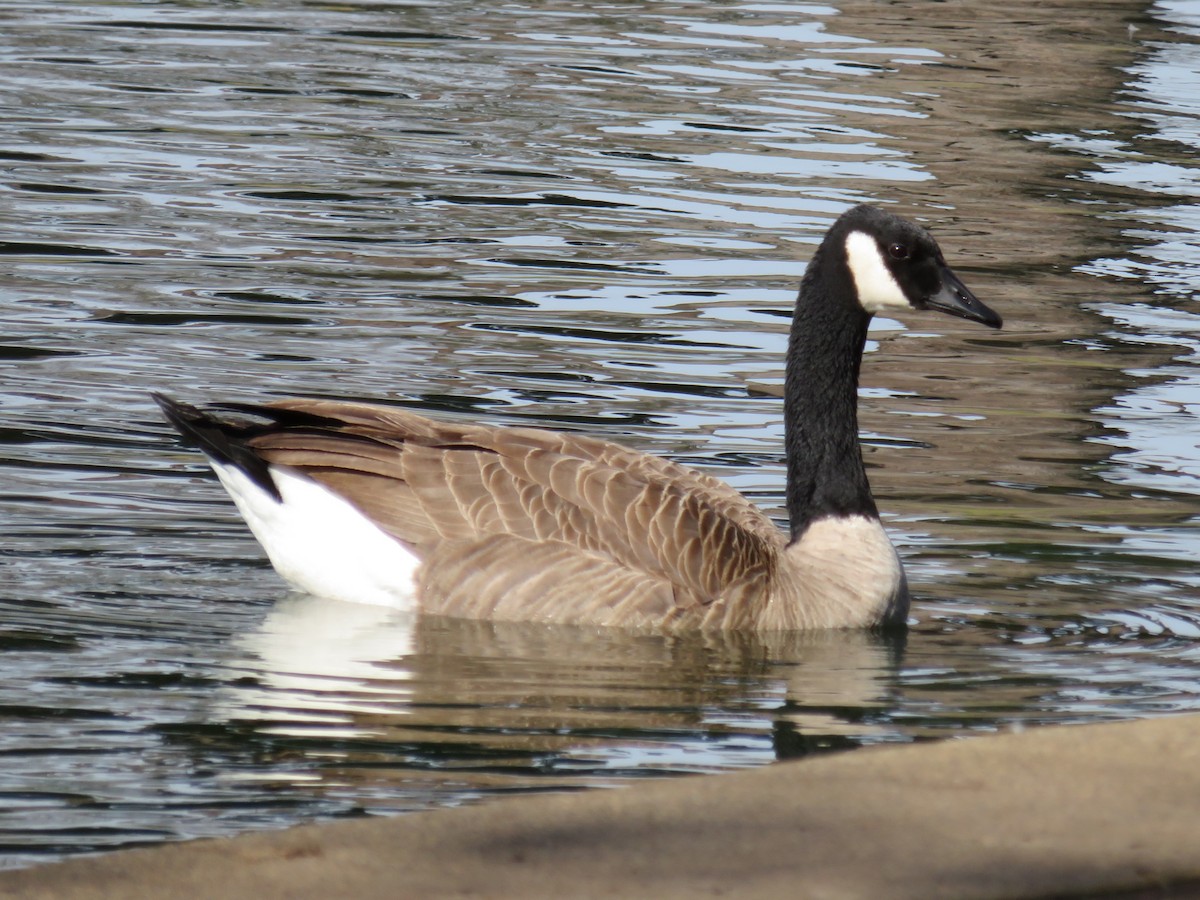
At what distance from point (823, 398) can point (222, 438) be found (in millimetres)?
2378

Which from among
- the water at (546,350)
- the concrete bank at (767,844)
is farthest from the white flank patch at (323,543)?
the concrete bank at (767,844)

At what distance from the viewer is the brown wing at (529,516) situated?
26.7 ft

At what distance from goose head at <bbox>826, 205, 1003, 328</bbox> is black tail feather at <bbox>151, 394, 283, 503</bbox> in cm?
243

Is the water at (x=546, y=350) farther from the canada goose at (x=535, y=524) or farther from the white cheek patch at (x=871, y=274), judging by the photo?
the white cheek patch at (x=871, y=274)

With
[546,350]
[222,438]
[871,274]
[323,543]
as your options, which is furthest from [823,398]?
[546,350]

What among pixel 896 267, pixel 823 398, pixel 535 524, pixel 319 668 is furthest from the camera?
pixel 823 398

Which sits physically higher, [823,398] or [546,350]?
[823,398]

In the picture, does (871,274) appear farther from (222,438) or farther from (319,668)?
(319,668)

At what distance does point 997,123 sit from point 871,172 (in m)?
2.86

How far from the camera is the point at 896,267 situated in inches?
336

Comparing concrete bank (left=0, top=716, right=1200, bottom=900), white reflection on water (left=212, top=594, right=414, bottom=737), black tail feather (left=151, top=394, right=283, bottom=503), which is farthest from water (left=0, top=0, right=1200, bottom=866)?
concrete bank (left=0, top=716, right=1200, bottom=900)

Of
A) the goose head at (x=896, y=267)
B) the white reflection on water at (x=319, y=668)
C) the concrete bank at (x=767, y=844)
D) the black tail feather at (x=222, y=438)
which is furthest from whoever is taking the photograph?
the goose head at (x=896, y=267)

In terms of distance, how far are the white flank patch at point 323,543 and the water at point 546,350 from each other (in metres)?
0.12

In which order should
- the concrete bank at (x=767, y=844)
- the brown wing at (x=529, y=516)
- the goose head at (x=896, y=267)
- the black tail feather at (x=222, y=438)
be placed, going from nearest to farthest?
the concrete bank at (x=767, y=844)
the brown wing at (x=529, y=516)
the black tail feather at (x=222, y=438)
the goose head at (x=896, y=267)
